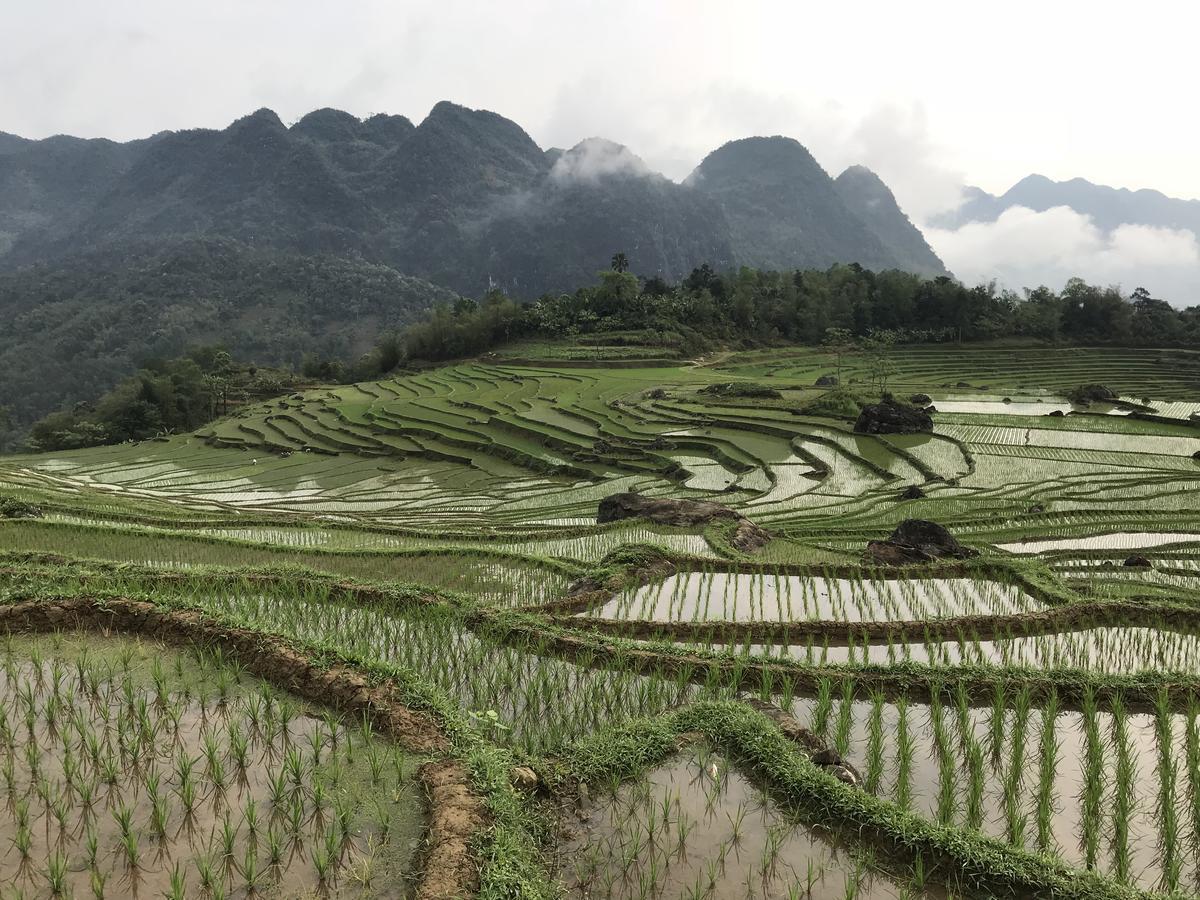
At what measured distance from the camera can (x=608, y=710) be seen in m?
4.86

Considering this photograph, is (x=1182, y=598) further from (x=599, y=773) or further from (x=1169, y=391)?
(x=1169, y=391)

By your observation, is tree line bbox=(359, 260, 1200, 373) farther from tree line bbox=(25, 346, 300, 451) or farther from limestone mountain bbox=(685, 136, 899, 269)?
limestone mountain bbox=(685, 136, 899, 269)

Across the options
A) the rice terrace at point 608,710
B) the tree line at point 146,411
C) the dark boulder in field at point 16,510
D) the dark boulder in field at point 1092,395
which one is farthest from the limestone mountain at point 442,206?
the rice terrace at point 608,710

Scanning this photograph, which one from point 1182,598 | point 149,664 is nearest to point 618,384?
point 1182,598

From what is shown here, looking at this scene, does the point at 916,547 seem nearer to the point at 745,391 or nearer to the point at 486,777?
the point at 486,777

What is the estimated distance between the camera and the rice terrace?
10.7 feet

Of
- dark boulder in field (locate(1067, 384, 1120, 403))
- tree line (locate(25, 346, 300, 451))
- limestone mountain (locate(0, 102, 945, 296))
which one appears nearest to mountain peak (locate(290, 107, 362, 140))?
limestone mountain (locate(0, 102, 945, 296))

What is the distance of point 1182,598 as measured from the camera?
775 cm

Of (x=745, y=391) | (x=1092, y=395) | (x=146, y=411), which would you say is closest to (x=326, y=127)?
(x=146, y=411)

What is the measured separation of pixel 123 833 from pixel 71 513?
42.1 feet

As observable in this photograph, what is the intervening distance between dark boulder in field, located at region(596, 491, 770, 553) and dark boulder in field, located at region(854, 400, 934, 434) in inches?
468

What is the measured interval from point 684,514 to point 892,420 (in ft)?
42.9

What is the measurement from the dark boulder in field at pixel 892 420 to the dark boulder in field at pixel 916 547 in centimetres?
1287

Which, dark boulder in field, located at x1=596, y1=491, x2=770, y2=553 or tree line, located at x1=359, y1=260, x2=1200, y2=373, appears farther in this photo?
tree line, located at x1=359, y1=260, x2=1200, y2=373
